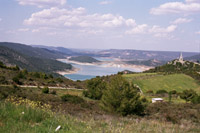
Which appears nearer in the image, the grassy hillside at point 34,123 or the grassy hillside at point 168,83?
the grassy hillside at point 34,123

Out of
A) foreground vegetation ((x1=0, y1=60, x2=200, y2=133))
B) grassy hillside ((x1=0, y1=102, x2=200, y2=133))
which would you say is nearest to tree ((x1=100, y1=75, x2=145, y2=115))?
foreground vegetation ((x1=0, y1=60, x2=200, y2=133))

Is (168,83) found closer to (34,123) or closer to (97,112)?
(97,112)

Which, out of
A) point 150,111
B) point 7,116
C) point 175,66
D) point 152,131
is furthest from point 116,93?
point 175,66

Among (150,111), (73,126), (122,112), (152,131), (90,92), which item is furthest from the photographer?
(90,92)

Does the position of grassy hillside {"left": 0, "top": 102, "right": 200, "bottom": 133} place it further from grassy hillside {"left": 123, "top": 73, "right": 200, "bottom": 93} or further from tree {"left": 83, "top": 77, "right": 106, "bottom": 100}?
grassy hillside {"left": 123, "top": 73, "right": 200, "bottom": 93}

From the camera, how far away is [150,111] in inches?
747

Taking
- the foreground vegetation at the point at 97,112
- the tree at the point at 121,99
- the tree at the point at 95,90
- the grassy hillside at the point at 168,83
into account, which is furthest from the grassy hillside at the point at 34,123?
the grassy hillside at the point at 168,83

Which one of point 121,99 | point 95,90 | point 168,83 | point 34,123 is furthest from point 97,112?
point 168,83

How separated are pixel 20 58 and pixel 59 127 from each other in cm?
13775

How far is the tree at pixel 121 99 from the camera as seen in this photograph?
1609 centimetres

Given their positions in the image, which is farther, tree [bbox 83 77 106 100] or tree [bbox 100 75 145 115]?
tree [bbox 83 77 106 100]

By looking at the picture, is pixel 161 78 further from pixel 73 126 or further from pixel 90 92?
pixel 73 126

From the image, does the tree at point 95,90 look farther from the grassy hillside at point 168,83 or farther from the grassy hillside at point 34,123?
the grassy hillside at point 168,83

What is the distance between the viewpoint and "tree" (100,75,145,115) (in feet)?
52.8
